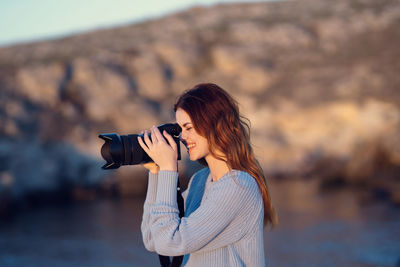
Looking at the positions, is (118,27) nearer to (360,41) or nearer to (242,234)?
(360,41)

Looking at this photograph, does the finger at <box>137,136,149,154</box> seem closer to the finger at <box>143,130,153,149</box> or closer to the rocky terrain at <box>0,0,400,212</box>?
the finger at <box>143,130,153,149</box>

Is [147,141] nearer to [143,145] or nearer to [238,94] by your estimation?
[143,145]

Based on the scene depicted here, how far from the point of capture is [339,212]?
287 inches

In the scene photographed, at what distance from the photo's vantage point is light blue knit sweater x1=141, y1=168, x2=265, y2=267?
1345 mm

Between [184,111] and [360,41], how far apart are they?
1388cm

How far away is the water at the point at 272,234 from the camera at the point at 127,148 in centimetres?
395

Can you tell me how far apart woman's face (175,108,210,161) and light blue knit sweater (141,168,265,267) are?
0.39 ft

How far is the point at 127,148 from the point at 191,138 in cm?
25

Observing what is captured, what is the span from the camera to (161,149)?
4.82 feet

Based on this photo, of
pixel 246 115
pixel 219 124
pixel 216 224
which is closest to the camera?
pixel 216 224

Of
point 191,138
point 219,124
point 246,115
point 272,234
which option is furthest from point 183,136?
point 246,115

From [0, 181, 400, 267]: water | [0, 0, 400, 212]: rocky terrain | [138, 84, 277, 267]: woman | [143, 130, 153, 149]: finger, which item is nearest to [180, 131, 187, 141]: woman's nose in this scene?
[138, 84, 277, 267]: woman

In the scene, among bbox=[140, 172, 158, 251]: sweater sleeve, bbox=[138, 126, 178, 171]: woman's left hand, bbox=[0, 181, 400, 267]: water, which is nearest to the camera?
bbox=[138, 126, 178, 171]: woman's left hand

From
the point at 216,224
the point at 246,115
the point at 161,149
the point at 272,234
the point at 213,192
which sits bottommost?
the point at 272,234
